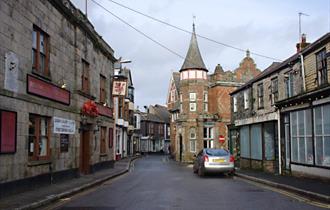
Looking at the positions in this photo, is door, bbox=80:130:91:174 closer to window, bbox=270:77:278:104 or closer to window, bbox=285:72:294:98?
window, bbox=270:77:278:104

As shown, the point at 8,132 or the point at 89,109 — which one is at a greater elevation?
the point at 89,109

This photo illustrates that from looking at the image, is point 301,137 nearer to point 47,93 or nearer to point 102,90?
point 47,93

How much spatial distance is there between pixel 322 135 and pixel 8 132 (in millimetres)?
11792

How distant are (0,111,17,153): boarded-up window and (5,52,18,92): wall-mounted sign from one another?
2.61ft

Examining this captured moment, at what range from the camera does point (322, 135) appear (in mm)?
16734

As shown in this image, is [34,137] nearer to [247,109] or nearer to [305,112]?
[305,112]

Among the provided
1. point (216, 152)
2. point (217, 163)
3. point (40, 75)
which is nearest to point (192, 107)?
point (216, 152)

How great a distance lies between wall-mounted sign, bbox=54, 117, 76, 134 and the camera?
16428 millimetres

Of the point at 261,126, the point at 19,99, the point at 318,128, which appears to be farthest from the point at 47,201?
the point at 261,126

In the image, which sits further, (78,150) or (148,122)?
(148,122)

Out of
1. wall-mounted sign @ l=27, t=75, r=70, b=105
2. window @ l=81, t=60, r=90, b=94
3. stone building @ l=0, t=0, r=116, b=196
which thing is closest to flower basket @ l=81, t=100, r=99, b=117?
stone building @ l=0, t=0, r=116, b=196

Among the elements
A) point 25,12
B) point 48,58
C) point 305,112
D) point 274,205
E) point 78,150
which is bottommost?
point 274,205

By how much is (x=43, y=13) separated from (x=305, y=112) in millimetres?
11615

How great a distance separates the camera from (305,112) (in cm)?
1834
